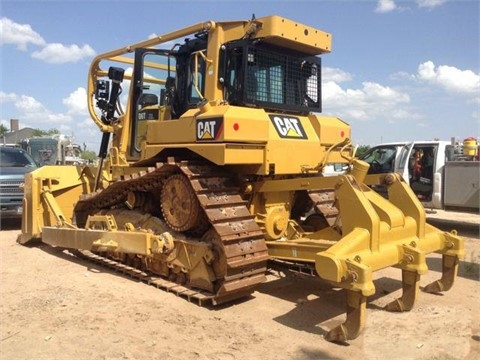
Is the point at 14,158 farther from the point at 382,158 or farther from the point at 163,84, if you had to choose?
the point at 382,158

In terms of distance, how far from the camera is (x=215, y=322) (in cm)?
483

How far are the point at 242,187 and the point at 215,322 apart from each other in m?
1.61

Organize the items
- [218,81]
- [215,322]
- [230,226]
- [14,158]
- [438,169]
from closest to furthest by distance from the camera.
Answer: [215,322] → [230,226] → [218,81] → [438,169] → [14,158]

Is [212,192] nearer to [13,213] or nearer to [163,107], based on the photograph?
[163,107]

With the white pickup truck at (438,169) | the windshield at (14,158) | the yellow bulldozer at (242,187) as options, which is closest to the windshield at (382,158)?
the white pickup truck at (438,169)

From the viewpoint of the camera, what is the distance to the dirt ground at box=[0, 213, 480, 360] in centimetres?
417

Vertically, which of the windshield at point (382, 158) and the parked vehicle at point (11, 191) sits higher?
the windshield at point (382, 158)

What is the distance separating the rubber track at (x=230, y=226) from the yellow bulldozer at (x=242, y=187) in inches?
0.6

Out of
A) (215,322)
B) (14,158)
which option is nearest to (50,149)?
(14,158)

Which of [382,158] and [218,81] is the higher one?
[218,81]

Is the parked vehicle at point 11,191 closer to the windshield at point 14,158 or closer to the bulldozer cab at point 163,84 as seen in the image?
the windshield at point 14,158

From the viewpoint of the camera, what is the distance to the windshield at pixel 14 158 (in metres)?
11.4

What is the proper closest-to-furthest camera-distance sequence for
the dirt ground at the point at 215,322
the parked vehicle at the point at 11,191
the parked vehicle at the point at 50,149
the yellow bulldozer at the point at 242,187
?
the dirt ground at the point at 215,322, the yellow bulldozer at the point at 242,187, the parked vehicle at the point at 11,191, the parked vehicle at the point at 50,149

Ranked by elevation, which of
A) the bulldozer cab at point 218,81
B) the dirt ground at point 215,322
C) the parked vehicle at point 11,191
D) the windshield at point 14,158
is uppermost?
the bulldozer cab at point 218,81
